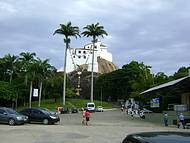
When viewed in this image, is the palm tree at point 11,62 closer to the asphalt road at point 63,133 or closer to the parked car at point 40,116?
the parked car at point 40,116

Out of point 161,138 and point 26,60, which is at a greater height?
point 26,60

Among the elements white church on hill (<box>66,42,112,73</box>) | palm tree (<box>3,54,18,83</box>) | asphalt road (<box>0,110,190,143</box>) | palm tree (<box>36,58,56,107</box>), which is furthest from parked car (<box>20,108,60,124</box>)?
white church on hill (<box>66,42,112,73</box>)

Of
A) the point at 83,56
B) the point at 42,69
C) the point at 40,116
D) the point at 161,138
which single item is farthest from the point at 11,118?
the point at 83,56

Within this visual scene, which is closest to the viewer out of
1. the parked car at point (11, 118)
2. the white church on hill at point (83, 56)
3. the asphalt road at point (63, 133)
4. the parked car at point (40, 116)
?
the asphalt road at point (63, 133)

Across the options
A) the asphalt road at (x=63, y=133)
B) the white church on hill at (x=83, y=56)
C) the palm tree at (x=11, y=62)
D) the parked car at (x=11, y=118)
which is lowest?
the asphalt road at (x=63, y=133)

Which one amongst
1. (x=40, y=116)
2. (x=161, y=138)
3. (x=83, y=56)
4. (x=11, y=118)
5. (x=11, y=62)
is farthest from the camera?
(x=83, y=56)

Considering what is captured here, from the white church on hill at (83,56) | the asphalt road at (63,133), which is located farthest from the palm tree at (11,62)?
the asphalt road at (63,133)

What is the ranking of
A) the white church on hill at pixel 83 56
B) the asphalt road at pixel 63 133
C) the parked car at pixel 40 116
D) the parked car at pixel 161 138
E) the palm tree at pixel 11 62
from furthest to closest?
the white church on hill at pixel 83 56, the palm tree at pixel 11 62, the parked car at pixel 40 116, the asphalt road at pixel 63 133, the parked car at pixel 161 138

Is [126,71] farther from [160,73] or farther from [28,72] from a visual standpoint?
[28,72]

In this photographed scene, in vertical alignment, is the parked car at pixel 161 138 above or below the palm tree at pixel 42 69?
below

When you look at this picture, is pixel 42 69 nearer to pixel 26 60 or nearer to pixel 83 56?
pixel 26 60

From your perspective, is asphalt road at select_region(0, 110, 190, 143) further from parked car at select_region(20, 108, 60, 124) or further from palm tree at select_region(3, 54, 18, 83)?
palm tree at select_region(3, 54, 18, 83)

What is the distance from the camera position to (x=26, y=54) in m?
99.2

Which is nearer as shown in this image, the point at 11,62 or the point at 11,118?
the point at 11,118
